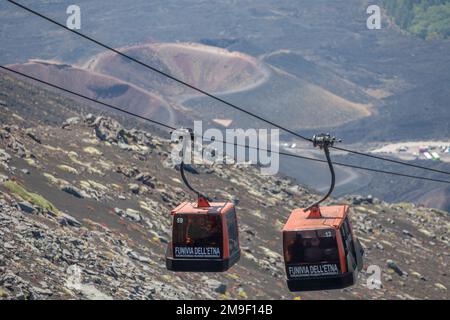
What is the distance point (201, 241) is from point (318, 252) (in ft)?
10.3

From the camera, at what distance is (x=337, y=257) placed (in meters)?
26.4

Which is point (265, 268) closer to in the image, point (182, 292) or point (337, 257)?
point (182, 292)

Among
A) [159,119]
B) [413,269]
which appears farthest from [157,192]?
[159,119]

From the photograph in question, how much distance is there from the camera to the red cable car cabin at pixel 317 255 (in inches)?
1033

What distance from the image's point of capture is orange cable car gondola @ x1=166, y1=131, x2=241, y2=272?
2638cm

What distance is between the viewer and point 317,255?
26.6 metres

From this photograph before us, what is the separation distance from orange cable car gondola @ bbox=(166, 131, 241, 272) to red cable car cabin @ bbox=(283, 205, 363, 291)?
1.68 m

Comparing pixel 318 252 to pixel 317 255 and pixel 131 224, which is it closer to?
pixel 317 255

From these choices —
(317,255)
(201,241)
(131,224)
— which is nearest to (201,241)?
(201,241)

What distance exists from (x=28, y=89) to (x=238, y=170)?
31738mm

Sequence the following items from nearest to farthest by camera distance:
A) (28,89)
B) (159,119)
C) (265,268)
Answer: (265,268) → (28,89) → (159,119)

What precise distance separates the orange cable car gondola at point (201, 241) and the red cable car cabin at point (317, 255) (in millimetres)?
1679

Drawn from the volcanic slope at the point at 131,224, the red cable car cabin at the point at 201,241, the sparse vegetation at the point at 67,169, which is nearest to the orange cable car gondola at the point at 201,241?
the red cable car cabin at the point at 201,241

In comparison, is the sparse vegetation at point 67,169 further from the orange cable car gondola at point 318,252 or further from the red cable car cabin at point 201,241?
the orange cable car gondola at point 318,252
